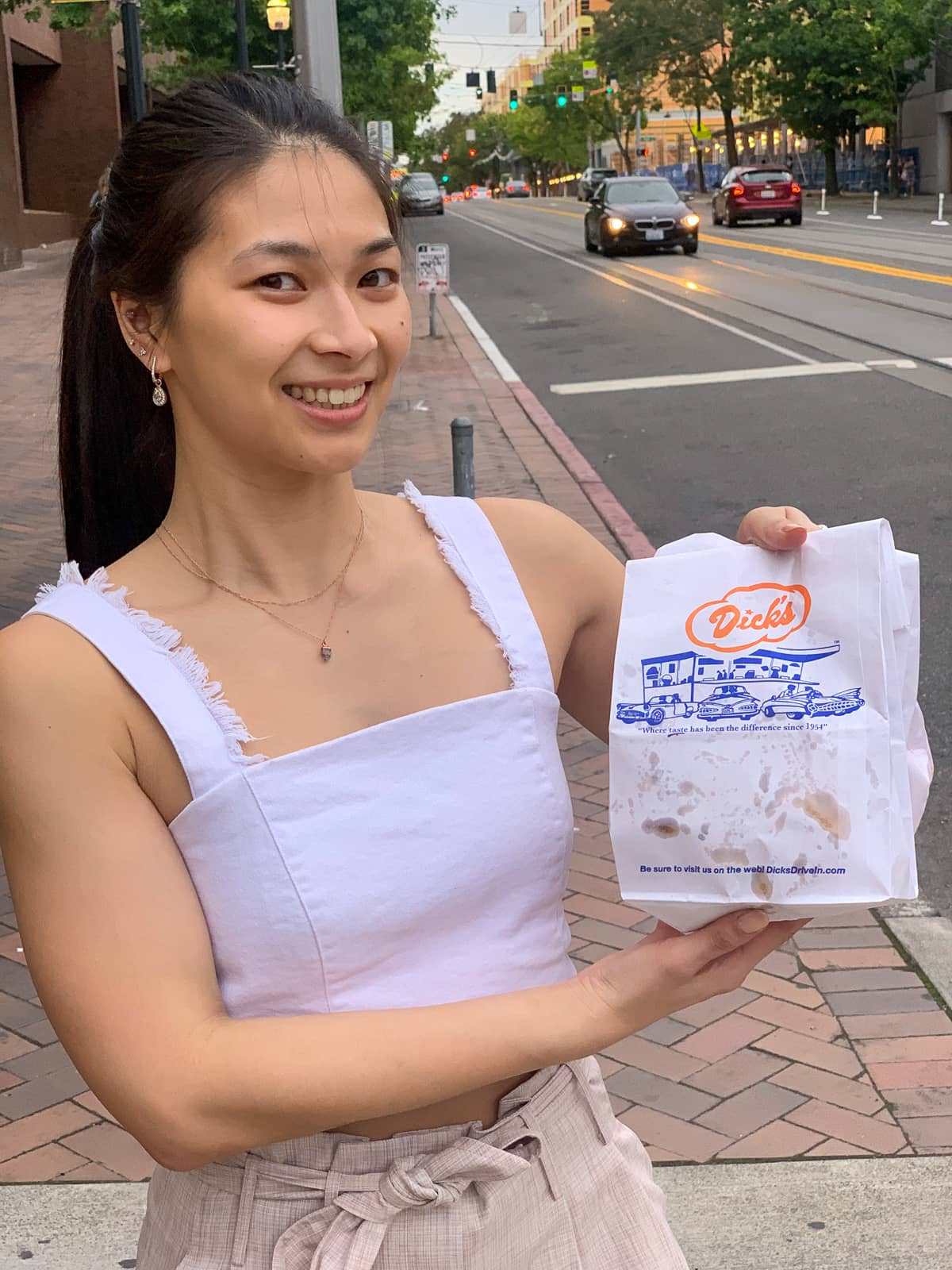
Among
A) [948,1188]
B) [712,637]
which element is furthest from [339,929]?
[948,1188]

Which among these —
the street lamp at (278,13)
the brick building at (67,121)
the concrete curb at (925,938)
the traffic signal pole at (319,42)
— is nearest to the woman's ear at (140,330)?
the concrete curb at (925,938)

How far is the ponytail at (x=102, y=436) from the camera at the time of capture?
1.68 meters

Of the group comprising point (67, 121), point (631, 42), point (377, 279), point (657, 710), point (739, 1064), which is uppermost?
point (631, 42)

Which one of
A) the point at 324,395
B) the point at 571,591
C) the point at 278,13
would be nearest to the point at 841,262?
the point at 278,13

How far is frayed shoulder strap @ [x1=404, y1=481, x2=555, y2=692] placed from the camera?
4.99 feet

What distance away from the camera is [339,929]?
136cm

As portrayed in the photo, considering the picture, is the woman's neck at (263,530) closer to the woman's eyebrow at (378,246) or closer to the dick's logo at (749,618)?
the woman's eyebrow at (378,246)

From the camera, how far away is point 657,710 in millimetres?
1230

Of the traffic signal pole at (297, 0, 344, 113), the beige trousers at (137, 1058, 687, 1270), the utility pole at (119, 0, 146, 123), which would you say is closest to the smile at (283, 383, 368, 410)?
the beige trousers at (137, 1058, 687, 1270)

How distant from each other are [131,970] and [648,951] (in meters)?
0.41

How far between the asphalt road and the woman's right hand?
1360 mm

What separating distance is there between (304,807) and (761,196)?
4010 centimetres

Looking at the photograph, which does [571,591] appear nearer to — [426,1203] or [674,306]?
[426,1203]

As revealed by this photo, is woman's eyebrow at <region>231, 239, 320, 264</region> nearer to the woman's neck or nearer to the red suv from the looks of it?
the woman's neck
